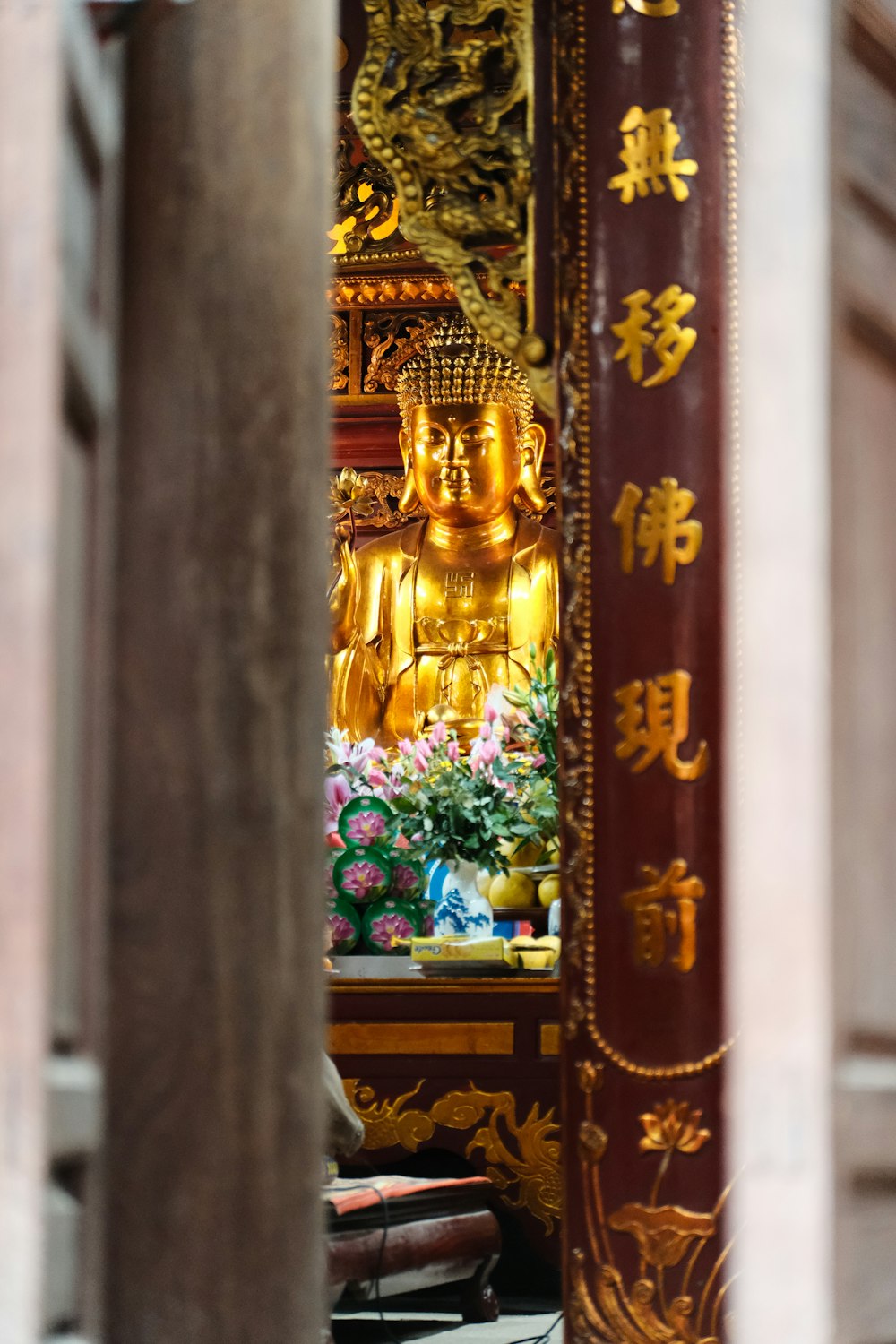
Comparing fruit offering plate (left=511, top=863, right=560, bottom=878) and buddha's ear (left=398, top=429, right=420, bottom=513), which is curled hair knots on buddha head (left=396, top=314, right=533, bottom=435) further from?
fruit offering plate (left=511, top=863, right=560, bottom=878)

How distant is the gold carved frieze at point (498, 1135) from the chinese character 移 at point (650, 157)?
5.56 ft

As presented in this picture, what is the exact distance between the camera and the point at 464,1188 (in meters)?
3.19

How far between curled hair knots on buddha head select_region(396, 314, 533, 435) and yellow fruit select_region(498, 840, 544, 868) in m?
2.97

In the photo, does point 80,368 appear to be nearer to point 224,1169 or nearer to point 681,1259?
point 224,1169

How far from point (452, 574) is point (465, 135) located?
13.4ft

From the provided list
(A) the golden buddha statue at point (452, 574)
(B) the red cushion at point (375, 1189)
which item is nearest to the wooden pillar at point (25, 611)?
(B) the red cushion at point (375, 1189)

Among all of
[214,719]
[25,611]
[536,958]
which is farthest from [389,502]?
[25,611]

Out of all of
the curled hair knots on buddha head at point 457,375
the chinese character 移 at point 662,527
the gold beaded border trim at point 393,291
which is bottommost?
the chinese character 移 at point 662,527

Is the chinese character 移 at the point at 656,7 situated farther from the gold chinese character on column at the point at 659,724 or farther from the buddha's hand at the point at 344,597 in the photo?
the buddha's hand at the point at 344,597

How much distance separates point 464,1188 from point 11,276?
94.6 inches

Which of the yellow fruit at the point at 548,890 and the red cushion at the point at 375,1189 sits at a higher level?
the yellow fruit at the point at 548,890

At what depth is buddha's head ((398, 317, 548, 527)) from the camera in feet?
20.6

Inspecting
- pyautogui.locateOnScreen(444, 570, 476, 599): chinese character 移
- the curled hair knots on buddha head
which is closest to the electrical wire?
pyautogui.locateOnScreen(444, 570, 476, 599): chinese character 移

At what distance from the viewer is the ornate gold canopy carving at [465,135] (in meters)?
2.38
